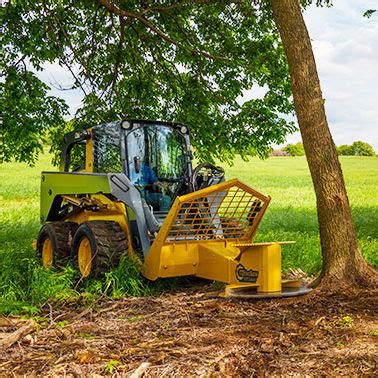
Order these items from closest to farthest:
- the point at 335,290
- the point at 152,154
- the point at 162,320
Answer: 1. the point at 162,320
2. the point at 335,290
3. the point at 152,154

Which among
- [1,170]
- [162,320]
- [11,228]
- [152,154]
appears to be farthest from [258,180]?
[162,320]

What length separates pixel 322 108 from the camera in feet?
24.8

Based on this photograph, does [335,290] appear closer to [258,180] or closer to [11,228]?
[11,228]

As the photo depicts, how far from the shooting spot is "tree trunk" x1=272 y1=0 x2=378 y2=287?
7320 millimetres

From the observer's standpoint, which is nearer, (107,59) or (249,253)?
(249,253)

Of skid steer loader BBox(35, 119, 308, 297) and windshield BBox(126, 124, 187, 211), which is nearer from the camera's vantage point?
skid steer loader BBox(35, 119, 308, 297)

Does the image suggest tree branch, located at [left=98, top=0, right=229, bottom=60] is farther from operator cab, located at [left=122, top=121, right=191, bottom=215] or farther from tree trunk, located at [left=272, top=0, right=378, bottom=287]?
tree trunk, located at [left=272, top=0, right=378, bottom=287]

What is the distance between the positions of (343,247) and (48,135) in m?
8.50

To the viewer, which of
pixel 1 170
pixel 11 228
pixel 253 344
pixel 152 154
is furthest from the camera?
A: pixel 1 170

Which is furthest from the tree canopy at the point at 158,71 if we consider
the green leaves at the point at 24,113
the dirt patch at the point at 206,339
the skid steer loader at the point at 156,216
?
the dirt patch at the point at 206,339

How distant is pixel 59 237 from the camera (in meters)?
9.16

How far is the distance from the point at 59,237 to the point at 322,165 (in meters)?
4.11

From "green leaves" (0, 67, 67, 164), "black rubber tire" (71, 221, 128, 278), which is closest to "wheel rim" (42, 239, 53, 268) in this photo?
"black rubber tire" (71, 221, 128, 278)

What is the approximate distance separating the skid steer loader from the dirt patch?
483 mm
